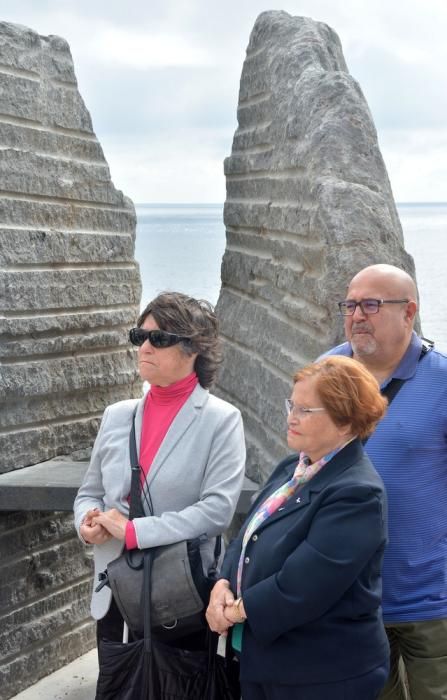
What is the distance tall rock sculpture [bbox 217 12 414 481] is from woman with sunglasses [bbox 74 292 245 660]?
0.77m

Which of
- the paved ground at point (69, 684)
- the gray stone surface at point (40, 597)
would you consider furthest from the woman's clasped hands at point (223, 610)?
the paved ground at point (69, 684)

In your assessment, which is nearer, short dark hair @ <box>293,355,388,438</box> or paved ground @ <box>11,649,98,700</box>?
short dark hair @ <box>293,355,388,438</box>

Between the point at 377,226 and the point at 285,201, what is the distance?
→ 2.99 ft

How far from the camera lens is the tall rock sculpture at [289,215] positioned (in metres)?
4.06

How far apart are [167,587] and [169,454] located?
0.45 metres

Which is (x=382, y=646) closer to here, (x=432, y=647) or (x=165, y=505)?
(x=432, y=647)

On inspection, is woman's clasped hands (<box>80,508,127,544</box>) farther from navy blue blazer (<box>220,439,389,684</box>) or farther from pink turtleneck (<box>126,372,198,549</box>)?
navy blue blazer (<box>220,439,389,684</box>)

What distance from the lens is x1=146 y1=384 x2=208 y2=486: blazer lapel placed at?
3393 millimetres

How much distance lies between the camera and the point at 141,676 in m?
3.18

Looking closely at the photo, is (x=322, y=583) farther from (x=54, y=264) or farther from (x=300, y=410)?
(x=54, y=264)

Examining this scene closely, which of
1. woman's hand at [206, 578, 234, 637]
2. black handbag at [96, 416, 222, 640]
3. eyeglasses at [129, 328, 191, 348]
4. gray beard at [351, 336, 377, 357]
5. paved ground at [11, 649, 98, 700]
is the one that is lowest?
paved ground at [11, 649, 98, 700]

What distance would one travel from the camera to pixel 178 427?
3.43 m

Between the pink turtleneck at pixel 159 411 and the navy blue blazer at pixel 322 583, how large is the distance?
2.39 ft

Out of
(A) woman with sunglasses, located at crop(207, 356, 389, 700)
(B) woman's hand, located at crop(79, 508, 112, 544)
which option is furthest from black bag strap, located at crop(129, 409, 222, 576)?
(A) woman with sunglasses, located at crop(207, 356, 389, 700)
